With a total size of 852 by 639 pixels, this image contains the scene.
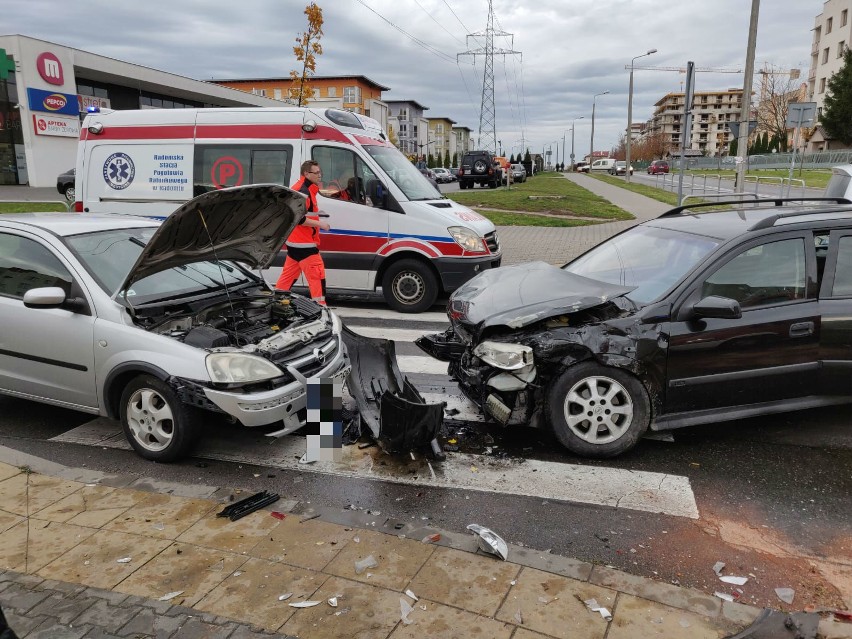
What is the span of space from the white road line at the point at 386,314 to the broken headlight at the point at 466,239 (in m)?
0.99

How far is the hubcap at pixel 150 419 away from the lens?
4.33 metres

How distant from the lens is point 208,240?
4965 mm

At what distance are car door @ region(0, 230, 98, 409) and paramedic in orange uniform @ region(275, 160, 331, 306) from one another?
10.3 ft

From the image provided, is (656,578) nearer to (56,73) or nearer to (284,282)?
(284,282)

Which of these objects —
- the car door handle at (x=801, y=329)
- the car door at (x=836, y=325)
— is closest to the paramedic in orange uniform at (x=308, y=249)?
the car door handle at (x=801, y=329)

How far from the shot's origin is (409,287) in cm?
911

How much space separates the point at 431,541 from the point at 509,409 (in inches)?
48.7

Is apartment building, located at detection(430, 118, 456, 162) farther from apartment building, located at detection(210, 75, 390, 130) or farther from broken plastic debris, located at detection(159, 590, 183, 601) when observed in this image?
broken plastic debris, located at detection(159, 590, 183, 601)

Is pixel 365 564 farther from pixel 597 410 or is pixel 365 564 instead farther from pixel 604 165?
pixel 604 165

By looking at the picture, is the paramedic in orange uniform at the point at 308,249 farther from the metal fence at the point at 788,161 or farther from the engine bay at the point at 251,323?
the metal fence at the point at 788,161

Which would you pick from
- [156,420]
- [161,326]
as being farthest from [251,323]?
[156,420]

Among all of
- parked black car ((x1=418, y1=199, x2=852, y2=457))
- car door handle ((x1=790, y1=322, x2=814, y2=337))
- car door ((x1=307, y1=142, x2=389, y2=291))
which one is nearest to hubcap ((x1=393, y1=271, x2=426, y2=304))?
car door ((x1=307, y1=142, x2=389, y2=291))

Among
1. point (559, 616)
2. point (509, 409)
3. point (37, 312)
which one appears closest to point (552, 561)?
point (559, 616)

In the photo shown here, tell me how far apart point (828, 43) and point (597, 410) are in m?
88.6
